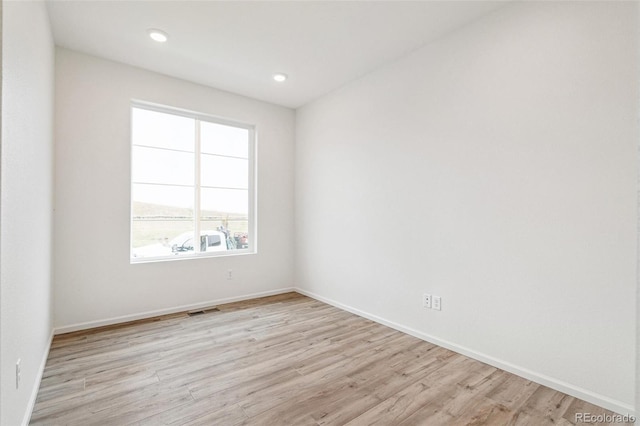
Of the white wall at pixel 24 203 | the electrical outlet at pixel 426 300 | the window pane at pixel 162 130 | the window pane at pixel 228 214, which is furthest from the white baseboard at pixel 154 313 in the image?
the electrical outlet at pixel 426 300

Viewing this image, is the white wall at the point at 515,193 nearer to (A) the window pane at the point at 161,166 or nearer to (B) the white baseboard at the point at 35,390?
(A) the window pane at the point at 161,166

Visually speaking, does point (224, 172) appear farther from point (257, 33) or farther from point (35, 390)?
point (35, 390)

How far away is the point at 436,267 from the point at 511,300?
63 cm

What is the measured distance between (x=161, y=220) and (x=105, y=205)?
1.92 ft

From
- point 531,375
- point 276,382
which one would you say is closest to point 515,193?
point 531,375

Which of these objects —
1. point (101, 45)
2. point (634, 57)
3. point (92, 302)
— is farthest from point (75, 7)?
point (634, 57)

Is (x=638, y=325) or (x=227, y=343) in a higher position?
(x=638, y=325)

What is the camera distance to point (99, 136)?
10.3ft

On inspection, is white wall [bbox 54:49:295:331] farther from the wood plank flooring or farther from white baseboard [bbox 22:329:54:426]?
white baseboard [bbox 22:329:54:426]

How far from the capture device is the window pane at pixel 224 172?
397cm

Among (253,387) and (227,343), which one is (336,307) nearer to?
(227,343)

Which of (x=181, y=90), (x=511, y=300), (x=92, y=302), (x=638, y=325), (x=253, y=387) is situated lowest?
(x=253, y=387)

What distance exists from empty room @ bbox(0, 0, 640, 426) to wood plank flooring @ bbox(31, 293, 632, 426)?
0.07 feet

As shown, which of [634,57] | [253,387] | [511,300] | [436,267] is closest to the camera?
[634,57]
